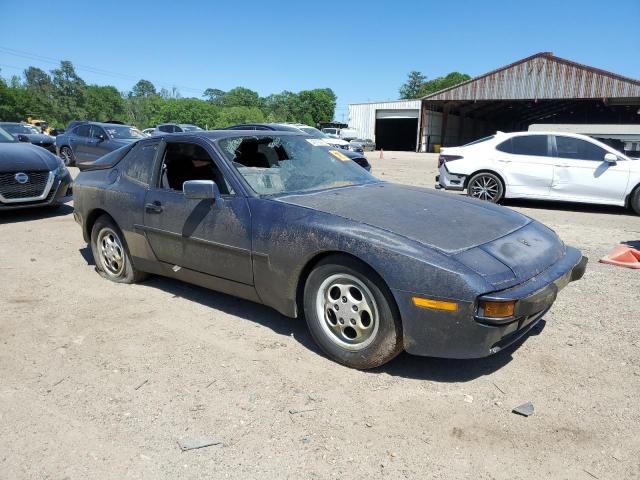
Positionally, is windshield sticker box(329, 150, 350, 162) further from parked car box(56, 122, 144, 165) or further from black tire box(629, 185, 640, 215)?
parked car box(56, 122, 144, 165)

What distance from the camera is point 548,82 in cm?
3148

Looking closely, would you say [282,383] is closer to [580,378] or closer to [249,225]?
[249,225]

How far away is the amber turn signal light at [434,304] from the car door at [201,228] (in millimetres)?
1262

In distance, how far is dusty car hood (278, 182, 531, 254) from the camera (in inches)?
110

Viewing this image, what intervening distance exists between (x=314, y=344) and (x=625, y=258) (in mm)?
4021

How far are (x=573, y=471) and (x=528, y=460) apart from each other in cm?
19

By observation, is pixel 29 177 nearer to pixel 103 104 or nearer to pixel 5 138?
pixel 5 138

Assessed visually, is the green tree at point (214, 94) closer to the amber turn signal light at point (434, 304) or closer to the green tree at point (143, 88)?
the green tree at point (143, 88)

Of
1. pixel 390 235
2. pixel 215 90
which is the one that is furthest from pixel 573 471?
pixel 215 90

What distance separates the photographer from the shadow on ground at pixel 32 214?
7875 millimetres

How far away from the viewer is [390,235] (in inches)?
107

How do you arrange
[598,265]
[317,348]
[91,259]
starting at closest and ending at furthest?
1. [317,348]
2. [598,265]
3. [91,259]

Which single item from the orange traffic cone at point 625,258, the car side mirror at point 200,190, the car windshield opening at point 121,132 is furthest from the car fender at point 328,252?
the car windshield opening at point 121,132

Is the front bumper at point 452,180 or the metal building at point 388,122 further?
the metal building at point 388,122
